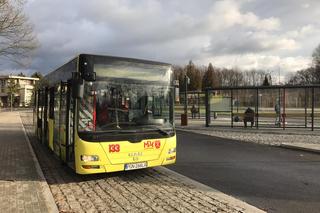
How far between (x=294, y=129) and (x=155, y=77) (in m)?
17.4

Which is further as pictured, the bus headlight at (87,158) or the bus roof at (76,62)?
the bus roof at (76,62)

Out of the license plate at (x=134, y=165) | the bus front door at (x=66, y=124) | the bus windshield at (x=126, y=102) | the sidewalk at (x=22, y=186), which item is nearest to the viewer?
the sidewalk at (x=22, y=186)

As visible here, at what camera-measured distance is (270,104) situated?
2617 cm

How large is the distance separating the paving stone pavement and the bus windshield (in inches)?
48.0

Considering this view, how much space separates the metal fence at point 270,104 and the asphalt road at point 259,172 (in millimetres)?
9698

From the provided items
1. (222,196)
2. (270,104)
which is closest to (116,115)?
(222,196)

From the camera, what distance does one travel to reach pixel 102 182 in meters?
8.69

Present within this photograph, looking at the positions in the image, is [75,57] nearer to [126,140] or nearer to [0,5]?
[126,140]

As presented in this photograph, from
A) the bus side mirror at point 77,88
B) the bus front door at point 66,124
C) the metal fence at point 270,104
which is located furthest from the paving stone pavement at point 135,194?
the metal fence at point 270,104

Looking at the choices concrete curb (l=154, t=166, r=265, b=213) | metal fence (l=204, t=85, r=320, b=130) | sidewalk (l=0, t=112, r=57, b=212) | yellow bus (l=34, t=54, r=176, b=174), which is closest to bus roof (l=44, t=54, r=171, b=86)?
yellow bus (l=34, t=54, r=176, b=174)

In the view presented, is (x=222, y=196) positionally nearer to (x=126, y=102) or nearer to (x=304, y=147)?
(x=126, y=102)

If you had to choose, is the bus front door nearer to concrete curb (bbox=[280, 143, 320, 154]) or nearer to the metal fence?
concrete curb (bbox=[280, 143, 320, 154])

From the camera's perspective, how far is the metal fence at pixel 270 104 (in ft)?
79.4

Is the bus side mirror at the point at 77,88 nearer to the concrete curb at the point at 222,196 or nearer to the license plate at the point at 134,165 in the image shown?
the license plate at the point at 134,165
